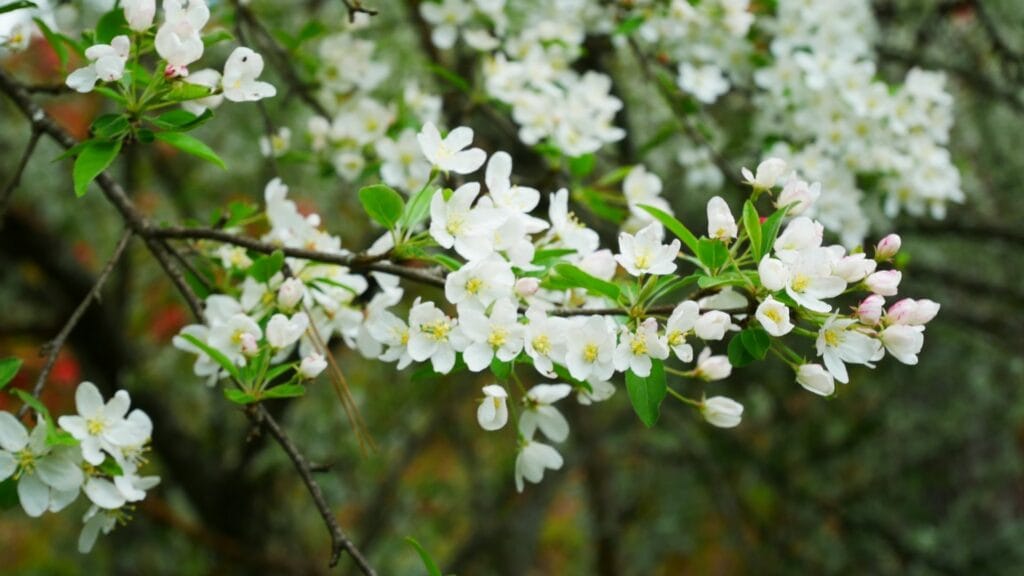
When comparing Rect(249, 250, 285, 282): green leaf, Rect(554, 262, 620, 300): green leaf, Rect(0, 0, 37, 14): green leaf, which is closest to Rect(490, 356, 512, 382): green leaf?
Rect(554, 262, 620, 300): green leaf

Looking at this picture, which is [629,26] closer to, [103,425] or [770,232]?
[770,232]

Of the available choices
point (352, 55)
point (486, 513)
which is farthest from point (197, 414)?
point (352, 55)

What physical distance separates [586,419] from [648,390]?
3539 mm

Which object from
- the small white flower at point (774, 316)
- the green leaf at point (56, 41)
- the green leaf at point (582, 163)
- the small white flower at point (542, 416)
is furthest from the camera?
the green leaf at point (582, 163)

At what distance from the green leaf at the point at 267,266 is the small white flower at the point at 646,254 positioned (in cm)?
46

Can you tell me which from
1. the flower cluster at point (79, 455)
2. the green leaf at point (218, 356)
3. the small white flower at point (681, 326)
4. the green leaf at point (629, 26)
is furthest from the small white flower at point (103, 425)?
the green leaf at point (629, 26)

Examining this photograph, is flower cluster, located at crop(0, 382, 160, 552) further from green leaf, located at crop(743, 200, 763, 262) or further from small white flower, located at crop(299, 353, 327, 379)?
green leaf, located at crop(743, 200, 763, 262)

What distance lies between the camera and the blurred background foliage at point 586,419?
11.7ft

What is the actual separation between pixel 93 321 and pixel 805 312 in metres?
3.07

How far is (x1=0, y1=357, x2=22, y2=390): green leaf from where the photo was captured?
3.93 feet

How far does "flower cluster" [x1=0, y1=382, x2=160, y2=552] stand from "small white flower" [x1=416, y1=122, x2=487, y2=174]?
507 millimetres

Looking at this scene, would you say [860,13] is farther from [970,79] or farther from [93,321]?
[93,321]

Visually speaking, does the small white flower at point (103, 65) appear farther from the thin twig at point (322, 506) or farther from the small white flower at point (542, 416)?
the small white flower at point (542, 416)

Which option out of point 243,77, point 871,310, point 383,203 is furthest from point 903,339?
point 243,77
